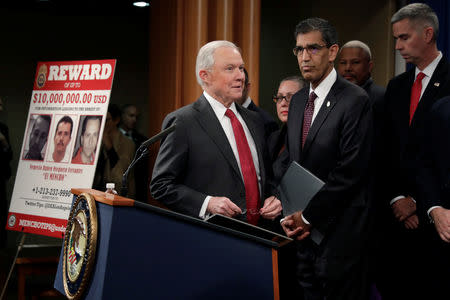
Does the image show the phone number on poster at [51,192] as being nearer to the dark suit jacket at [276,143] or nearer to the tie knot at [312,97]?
the dark suit jacket at [276,143]

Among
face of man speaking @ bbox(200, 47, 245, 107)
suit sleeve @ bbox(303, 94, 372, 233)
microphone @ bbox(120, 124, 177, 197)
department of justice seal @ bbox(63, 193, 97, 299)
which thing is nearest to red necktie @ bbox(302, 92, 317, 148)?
suit sleeve @ bbox(303, 94, 372, 233)

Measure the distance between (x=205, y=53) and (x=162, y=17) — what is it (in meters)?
2.12

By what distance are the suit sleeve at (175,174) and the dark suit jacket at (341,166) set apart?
0.49 m

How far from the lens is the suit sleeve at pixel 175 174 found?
7.34 ft

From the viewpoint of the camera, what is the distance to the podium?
157 cm

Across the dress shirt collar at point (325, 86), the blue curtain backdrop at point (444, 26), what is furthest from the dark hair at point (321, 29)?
the blue curtain backdrop at point (444, 26)

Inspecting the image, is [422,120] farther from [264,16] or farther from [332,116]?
[264,16]

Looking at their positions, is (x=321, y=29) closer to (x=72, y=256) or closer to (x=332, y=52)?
A: (x=332, y=52)

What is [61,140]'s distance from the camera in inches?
144

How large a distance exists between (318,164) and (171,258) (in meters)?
0.95

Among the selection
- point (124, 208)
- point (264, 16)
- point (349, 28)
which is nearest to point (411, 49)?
point (124, 208)

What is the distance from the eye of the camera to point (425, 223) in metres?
2.36

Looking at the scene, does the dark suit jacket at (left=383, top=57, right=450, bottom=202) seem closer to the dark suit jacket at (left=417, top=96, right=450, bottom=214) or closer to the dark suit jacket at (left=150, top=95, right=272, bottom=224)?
the dark suit jacket at (left=417, top=96, right=450, bottom=214)

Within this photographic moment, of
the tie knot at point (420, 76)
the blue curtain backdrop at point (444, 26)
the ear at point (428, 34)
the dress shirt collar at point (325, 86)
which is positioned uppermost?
the blue curtain backdrop at point (444, 26)
